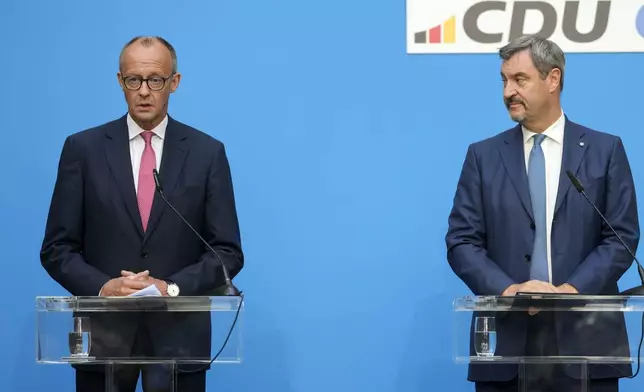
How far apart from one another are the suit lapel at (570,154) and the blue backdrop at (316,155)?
78 cm

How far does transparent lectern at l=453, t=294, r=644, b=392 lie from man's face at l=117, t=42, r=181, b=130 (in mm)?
1178

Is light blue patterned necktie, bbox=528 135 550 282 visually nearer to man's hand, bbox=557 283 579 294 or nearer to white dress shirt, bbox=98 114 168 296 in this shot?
man's hand, bbox=557 283 579 294

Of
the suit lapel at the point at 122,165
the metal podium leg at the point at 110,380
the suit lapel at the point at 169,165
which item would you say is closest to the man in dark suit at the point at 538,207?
the suit lapel at the point at 169,165

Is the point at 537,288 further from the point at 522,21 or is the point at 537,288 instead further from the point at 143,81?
the point at 522,21

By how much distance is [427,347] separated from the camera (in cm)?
432

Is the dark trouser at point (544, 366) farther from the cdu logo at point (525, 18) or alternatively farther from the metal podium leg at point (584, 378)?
the cdu logo at point (525, 18)

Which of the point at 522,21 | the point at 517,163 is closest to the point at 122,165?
the point at 517,163

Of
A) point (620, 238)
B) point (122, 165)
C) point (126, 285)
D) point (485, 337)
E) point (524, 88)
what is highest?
point (524, 88)

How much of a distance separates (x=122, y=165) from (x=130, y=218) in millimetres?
175

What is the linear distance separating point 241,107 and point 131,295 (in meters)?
1.63

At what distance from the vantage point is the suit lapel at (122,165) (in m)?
3.40

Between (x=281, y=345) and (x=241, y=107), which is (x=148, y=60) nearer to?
(x=241, y=107)

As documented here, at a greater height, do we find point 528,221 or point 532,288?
point 528,221

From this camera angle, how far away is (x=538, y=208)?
347cm
